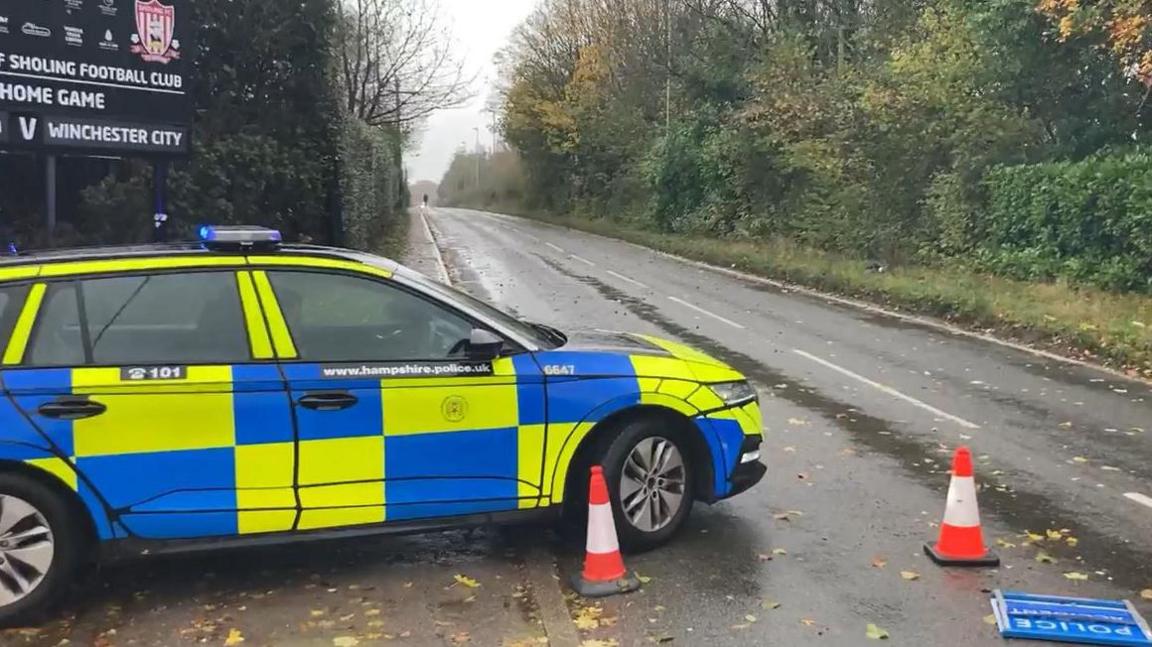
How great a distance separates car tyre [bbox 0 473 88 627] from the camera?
4.53 metres

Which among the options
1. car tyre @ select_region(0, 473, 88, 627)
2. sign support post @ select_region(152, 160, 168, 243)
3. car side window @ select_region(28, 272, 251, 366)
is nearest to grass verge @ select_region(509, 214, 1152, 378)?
car side window @ select_region(28, 272, 251, 366)

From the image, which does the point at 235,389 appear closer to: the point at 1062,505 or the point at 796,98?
the point at 1062,505

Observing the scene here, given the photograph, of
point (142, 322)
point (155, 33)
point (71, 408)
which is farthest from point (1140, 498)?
point (155, 33)

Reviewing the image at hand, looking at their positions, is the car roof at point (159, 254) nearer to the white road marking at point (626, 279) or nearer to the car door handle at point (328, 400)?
the car door handle at point (328, 400)

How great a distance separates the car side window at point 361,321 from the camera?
196 inches

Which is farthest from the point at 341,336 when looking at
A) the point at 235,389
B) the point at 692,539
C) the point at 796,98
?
the point at 796,98

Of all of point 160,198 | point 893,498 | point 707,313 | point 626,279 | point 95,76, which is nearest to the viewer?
point 893,498

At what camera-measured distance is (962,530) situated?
5.33 metres

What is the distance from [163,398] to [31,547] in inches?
34.8

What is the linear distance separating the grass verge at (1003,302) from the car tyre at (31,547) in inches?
419

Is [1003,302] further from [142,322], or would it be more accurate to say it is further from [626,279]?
[142,322]

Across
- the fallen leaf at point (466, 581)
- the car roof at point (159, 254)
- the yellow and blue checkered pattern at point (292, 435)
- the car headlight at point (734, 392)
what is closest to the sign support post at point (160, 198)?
the car roof at point (159, 254)

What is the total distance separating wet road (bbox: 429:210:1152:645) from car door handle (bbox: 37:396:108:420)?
2399 mm

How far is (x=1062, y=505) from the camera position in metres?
6.36
